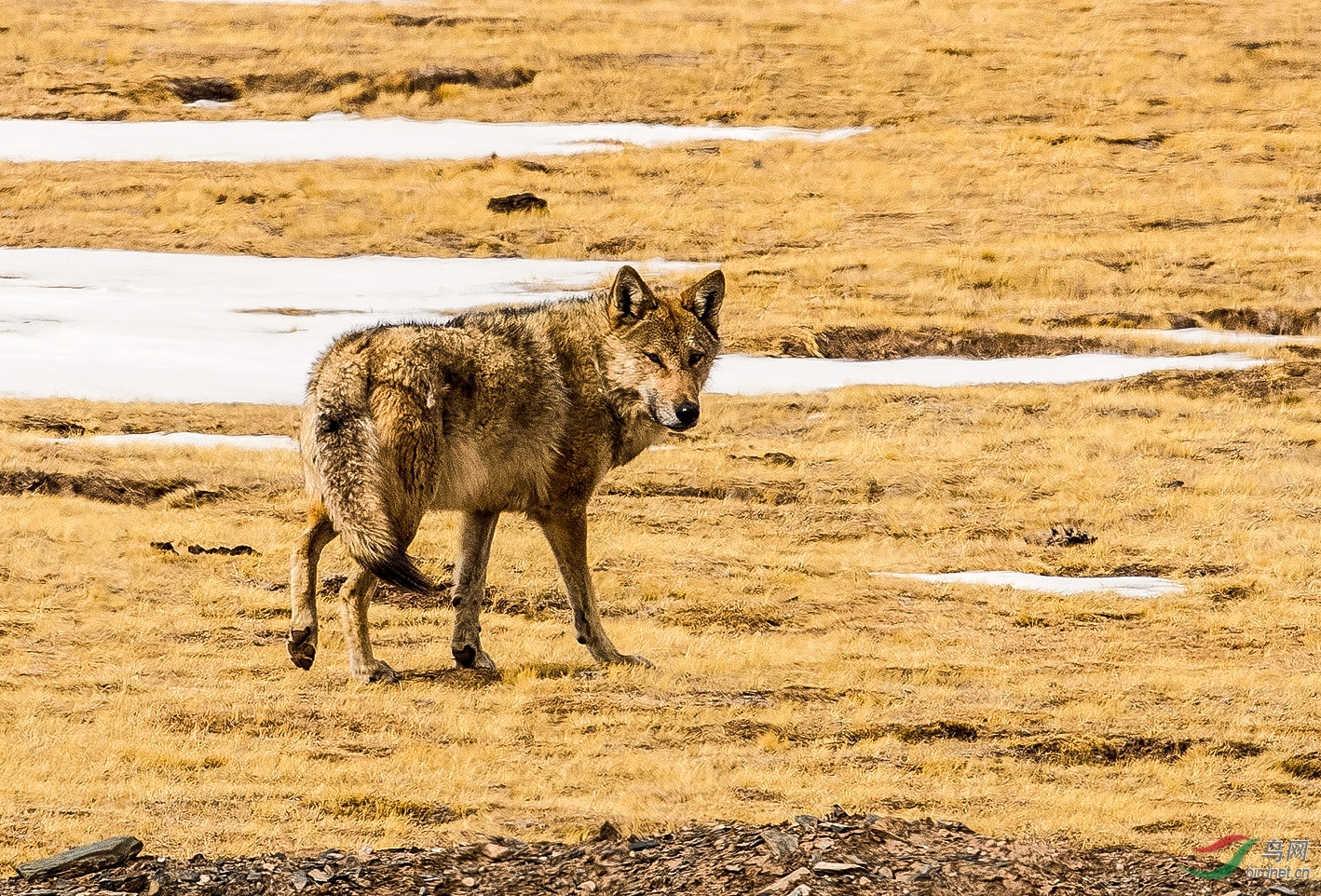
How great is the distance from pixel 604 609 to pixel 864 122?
44271 millimetres

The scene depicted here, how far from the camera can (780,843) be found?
878 cm

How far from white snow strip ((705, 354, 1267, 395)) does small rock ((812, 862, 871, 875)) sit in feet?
77.1

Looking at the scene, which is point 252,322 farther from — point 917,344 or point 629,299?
point 629,299

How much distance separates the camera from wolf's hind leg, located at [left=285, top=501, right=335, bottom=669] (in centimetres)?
1195

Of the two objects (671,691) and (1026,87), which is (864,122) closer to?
(1026,87)

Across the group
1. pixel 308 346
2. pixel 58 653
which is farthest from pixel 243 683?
pixel 308 346

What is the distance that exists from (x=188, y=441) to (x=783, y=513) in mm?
10351

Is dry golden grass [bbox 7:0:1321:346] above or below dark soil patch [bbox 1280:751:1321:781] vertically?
above

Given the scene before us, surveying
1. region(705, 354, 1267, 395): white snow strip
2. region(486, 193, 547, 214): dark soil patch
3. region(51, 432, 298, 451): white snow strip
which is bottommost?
region(51, 432, 298, 451): white snow strip

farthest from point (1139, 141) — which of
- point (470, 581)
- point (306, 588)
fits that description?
point (306, 588)

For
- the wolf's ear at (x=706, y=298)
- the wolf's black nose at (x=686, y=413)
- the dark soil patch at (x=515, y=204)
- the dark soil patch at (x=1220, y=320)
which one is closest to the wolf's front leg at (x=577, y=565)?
the wolf's black nose at (x=686, y=413)

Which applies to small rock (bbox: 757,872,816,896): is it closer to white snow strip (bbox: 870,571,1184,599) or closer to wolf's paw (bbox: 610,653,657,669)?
wolf's paw (bbox: 610,653,657,669)

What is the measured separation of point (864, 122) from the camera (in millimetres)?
58656

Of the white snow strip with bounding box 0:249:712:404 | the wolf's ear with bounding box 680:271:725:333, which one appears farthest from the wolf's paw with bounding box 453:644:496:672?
the white snow strip with bounding box 0:249:712:404
